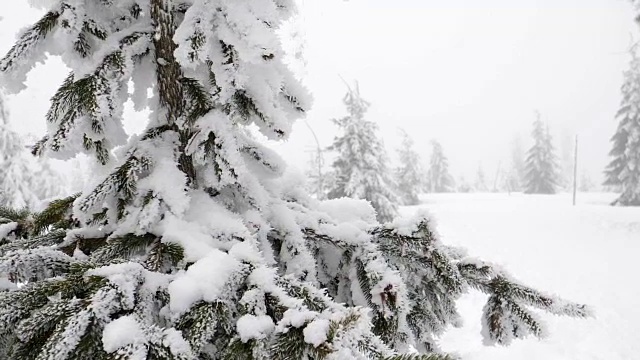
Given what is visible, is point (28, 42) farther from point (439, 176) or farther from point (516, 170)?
point (516, 170)

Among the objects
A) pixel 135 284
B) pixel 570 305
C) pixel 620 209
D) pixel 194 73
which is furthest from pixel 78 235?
pixel 620 209

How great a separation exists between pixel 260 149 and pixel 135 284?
91cm

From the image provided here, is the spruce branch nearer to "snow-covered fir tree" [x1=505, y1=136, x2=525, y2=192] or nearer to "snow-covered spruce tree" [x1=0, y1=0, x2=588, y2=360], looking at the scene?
"snow-covered spruce tree" [x1=0, y1=0, x2=588, y2=360]

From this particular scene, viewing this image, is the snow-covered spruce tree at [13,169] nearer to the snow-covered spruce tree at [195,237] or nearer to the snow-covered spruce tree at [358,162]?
the snow-covered spruce tree at [358,162]

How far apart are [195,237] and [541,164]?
51.3 meters

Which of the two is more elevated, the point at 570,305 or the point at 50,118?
the point at 50,118

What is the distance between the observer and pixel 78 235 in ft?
5.59

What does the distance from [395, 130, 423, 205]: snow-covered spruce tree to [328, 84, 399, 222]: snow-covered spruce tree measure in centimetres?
1767

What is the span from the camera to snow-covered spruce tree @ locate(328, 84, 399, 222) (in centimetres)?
1689

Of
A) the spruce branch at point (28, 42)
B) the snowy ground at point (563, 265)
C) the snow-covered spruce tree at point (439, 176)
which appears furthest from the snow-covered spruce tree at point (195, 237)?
the snow-covered spruce tree at point (439, 176)

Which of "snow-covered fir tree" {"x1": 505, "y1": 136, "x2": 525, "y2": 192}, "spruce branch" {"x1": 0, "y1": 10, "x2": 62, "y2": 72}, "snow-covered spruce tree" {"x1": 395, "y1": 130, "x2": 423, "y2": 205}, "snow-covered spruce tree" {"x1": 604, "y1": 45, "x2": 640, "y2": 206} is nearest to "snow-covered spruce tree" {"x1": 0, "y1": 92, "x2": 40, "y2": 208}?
"spruce branch" {"x1": 0, "y1": 10, "x2": 62, "y2": 72}

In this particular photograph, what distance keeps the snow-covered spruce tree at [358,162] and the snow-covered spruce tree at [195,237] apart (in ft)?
48.7

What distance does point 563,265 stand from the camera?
14.9 meters

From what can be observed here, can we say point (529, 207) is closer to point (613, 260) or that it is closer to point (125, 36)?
point (613, 260)
